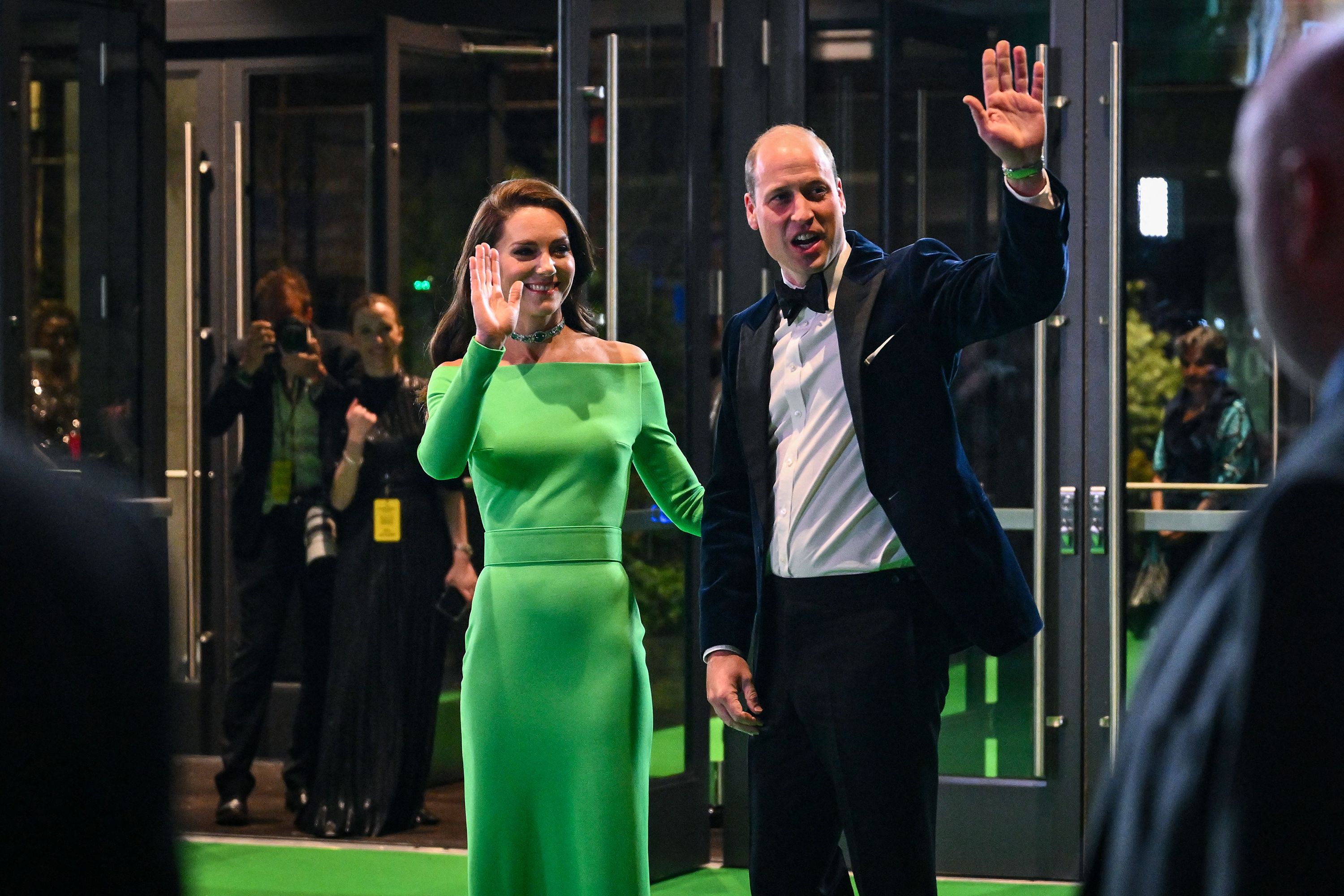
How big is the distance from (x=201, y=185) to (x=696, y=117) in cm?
251

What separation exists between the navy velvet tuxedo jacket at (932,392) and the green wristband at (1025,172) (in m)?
0.03

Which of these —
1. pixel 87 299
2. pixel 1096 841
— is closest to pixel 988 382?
pixel 87 299

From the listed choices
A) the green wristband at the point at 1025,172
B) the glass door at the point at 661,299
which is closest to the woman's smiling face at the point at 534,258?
the green wristband at the point at 1025,172

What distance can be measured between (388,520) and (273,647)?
597 millimetres

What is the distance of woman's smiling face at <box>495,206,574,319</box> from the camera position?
9.64ft

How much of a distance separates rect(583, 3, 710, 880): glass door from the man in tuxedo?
1940 mm

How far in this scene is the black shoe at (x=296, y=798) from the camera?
215 inches

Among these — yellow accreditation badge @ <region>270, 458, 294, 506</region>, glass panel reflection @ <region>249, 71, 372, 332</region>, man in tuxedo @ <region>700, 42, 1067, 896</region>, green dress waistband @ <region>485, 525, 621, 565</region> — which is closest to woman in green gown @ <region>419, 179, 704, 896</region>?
green dress waistband @ <region>485, 525, 621, 565</region>

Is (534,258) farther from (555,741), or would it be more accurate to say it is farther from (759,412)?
(555,741)

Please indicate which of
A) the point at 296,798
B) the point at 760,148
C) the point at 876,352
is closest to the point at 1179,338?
the point at 760,148

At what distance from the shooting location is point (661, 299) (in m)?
4.66

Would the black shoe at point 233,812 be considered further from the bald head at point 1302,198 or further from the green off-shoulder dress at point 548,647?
the bald head at point 1302,198

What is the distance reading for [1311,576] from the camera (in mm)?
Answer: 785

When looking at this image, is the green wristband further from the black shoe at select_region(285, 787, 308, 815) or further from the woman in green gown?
the black shoe at select_region(285, 787, 308, 815)
